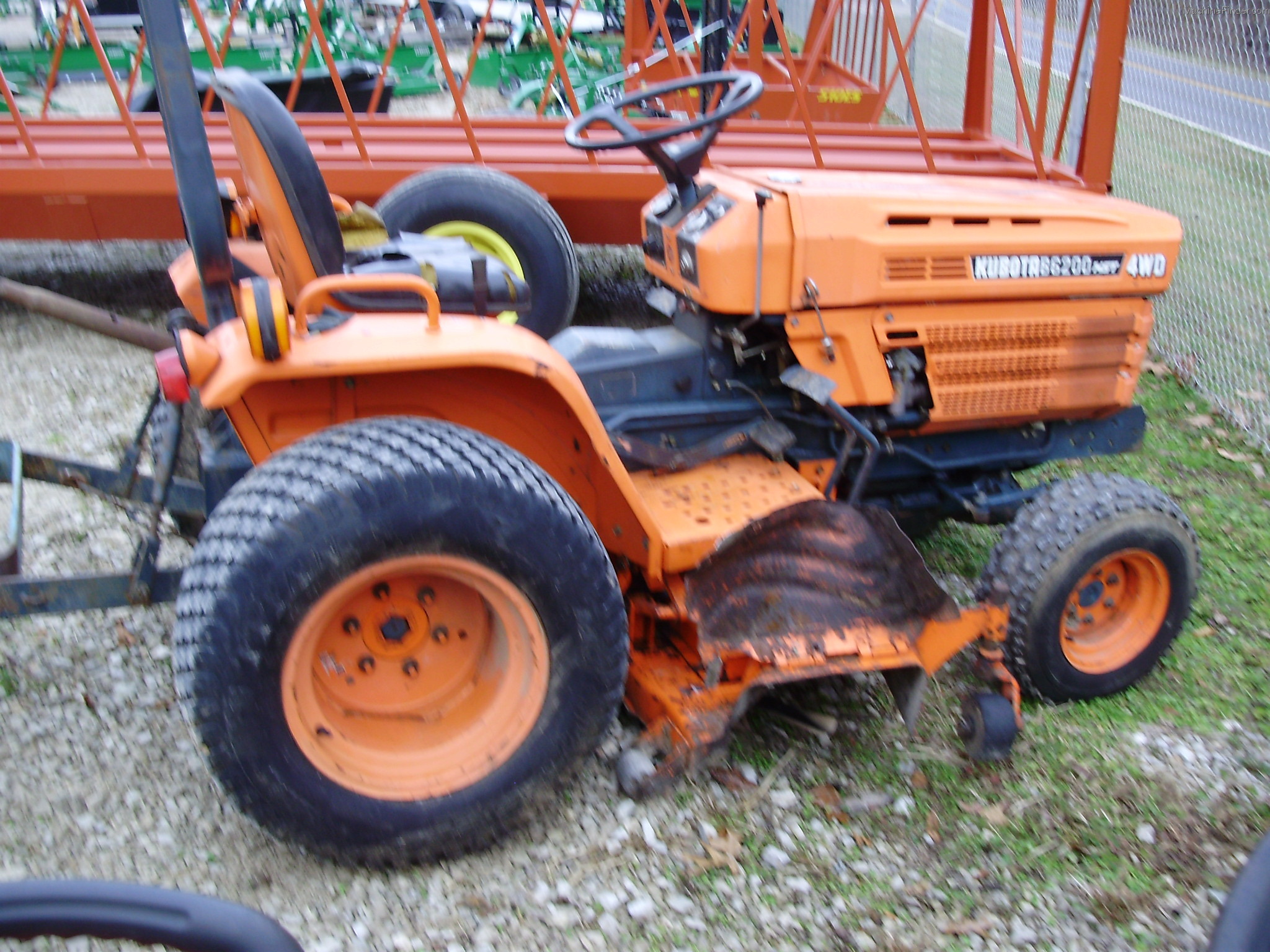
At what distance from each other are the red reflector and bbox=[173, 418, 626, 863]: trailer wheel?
0.77 feet

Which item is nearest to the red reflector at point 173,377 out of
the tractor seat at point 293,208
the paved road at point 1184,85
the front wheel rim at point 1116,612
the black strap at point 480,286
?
the tractor seat at point 293,208

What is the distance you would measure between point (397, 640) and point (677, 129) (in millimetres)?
1337

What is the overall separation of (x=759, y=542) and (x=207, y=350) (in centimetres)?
122

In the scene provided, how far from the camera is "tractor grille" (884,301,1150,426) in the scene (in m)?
2.74

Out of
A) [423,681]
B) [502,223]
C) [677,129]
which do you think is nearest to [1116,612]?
[677,129]

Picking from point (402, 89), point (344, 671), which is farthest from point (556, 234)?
point (402, 89)

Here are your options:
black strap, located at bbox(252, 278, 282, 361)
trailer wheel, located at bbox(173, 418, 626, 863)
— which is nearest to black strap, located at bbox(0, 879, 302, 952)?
trailer wheel, located at bbox(173, 418, 626, 863)

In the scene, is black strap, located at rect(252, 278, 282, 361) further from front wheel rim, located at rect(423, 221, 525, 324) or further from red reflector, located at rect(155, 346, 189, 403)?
front wheel rim, located at rect(423, 221, 525, 324)

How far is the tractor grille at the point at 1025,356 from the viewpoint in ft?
8.99

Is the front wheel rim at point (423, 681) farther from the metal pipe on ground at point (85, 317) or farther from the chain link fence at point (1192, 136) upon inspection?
the chain link fence at point (1192, 136)

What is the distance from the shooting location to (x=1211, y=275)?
6156 millimetres

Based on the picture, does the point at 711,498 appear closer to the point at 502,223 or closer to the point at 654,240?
the point at 654,240

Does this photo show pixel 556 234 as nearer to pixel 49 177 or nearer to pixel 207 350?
pixel 49 177

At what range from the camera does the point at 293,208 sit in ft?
7.16
